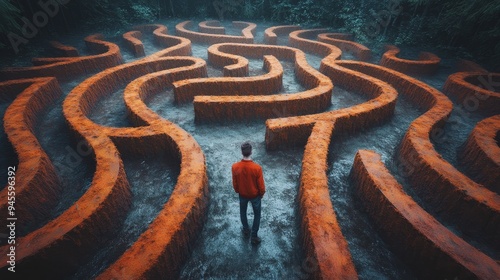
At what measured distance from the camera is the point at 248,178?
4.45m

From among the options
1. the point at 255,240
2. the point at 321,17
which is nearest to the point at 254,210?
the point at 255,240

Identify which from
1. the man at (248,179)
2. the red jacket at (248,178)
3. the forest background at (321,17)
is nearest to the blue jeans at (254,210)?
the man at (248,179)

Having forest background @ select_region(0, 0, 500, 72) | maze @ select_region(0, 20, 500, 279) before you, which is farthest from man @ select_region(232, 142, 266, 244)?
forest background @ select_region(0, 0, 500, 72)

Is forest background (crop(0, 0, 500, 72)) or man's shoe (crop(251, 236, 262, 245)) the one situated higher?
forest background (crop(0, 0, 500, 72))

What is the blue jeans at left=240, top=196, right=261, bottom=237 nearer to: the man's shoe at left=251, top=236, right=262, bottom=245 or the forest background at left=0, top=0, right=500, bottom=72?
the man's shoe at left=251, top=236, right=262, bottom=245

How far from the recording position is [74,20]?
19.9 metres

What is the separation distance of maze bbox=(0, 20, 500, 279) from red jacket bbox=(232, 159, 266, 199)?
3.29 ft

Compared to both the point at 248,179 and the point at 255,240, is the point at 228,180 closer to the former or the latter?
the point at 255,240

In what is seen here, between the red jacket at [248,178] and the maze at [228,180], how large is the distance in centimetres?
100

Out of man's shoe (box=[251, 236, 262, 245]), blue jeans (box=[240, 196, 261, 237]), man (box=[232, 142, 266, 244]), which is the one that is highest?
man (box=[232, 142, 266, 244])

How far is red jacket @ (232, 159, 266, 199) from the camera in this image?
442 centimetres

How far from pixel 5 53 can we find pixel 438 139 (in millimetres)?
20908

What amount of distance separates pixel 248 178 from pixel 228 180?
2220 millimetres

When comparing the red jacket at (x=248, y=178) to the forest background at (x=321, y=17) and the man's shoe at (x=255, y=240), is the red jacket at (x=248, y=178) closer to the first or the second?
the man's shoe at (x=255, y=240)
